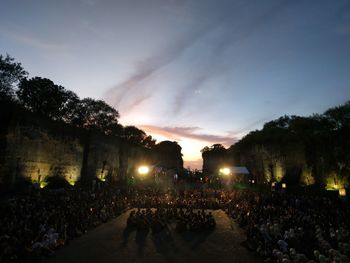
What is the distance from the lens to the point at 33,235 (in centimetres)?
1050

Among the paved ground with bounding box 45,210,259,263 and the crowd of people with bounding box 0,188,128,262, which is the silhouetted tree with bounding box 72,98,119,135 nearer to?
the crowd of people with bounding box 0,188,128,262

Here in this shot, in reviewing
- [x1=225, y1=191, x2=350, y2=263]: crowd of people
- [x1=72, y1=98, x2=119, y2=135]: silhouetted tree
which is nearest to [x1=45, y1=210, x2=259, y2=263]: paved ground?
[x1=225, y1=191, x2=350, y2=263]: crowd of people

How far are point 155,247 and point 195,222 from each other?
3682mm

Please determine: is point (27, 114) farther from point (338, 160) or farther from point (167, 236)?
point (338, 160)

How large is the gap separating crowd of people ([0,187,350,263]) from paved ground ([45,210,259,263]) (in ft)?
1.85

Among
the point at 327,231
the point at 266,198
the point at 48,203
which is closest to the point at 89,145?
the point at 48,203

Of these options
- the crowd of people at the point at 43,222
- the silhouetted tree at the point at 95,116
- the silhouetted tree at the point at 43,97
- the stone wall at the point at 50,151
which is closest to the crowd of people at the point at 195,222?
the crowd of people at the point at 43,222

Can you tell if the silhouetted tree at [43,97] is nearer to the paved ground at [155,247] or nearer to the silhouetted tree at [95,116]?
the silhouetted tree at [95,116]

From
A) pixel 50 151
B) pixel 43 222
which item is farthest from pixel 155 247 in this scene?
pixel 50 151

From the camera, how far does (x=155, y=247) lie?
10.9 metres

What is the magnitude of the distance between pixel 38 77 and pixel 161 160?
31.1m

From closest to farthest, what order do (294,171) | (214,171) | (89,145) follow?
(294,171), (89,145), (214,171)

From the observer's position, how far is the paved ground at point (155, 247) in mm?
9477

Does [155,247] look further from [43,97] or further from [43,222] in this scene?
[43,97]
